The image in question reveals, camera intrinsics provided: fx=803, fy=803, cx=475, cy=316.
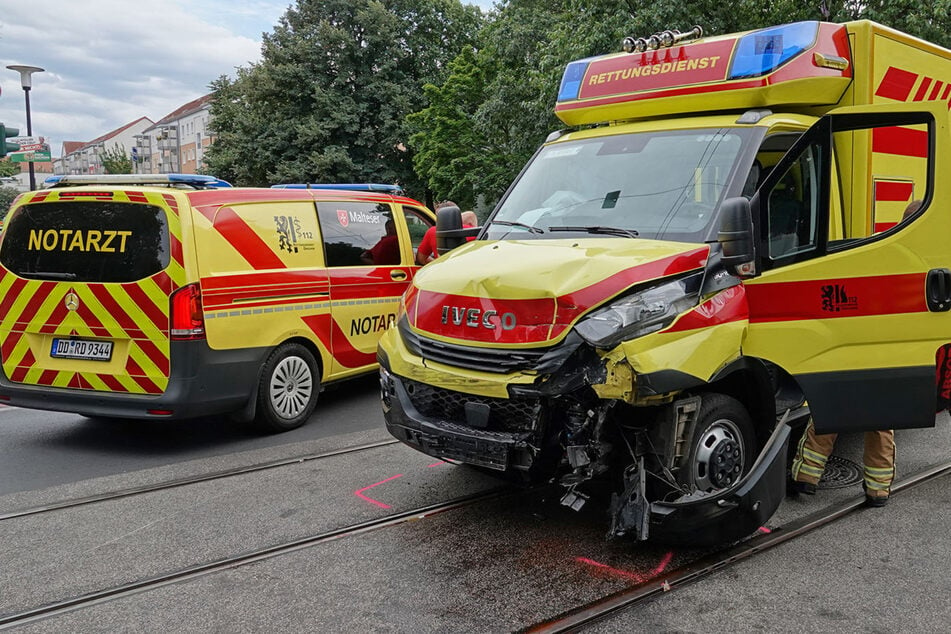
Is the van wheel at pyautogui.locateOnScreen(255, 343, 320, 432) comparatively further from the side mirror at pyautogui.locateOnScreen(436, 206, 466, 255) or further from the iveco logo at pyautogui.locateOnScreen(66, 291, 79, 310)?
the side mirror at pyautogui.locateOnScreen(436, 206, 466, 255)

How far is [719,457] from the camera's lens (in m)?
4.25

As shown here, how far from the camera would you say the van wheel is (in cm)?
673

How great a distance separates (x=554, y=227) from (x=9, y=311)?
14.8 ft

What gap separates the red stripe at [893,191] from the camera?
206 inches

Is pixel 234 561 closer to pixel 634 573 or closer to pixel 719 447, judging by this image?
pixel 634 573

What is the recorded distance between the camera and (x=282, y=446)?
6.49 metres

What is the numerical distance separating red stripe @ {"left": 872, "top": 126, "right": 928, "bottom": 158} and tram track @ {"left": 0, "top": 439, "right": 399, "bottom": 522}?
4139 millimetres

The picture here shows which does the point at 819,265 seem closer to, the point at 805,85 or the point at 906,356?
the point at 906,356

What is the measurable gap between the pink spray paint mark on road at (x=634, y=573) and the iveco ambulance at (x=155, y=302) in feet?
11.1

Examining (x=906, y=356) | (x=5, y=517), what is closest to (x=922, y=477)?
(x=906, y=356)

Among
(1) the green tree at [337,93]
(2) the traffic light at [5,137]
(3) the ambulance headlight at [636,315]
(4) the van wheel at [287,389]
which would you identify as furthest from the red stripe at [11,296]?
(1) the green tree at [337,93]

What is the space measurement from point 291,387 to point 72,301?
1860 millimetres

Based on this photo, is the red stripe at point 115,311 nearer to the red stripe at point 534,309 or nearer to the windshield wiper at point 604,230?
the red stripe at point 534,309

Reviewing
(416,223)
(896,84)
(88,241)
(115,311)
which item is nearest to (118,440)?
(115,311)
